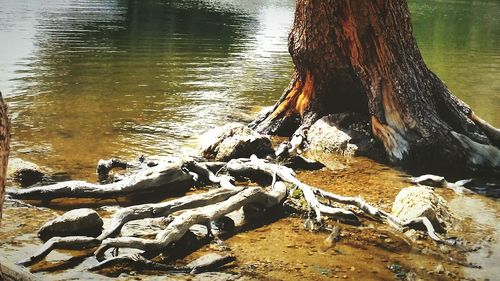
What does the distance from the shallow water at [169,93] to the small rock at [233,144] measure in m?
0.41

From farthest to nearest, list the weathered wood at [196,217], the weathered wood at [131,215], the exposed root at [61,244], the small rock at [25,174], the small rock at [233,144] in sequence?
the small rock at [233,144] → the small rock at [25,174] → the weathered wood at [196,217] → the weathered wood at [131,215] → the exposed root at [61,244]

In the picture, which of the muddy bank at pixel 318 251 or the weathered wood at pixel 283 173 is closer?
the muddy bank at pixel 318 251

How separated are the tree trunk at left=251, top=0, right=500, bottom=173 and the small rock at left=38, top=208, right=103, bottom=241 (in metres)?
5.25

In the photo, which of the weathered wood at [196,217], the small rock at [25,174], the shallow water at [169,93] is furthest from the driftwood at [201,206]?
the small rock at [25,174]

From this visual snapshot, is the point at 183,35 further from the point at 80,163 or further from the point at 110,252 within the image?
the point at 110,252

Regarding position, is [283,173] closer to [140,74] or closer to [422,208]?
[422,208]

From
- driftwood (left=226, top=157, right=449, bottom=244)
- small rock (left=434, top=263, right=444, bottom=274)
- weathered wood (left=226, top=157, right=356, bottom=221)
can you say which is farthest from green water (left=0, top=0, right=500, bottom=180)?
small rock (left=434, top=263, right=444, bottom=274)

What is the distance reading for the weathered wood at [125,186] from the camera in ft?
21.7

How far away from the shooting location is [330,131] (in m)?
10.1

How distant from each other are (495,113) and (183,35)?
18125 millimetres

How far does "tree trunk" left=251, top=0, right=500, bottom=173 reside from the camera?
8.86m

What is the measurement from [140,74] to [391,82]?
9.74 metres

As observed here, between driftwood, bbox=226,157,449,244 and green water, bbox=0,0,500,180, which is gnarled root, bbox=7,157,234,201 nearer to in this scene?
driftwood, bbox=226,157,449,244

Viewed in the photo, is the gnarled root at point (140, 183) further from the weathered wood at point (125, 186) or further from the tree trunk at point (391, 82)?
the tree trunk at point (391, 82)
